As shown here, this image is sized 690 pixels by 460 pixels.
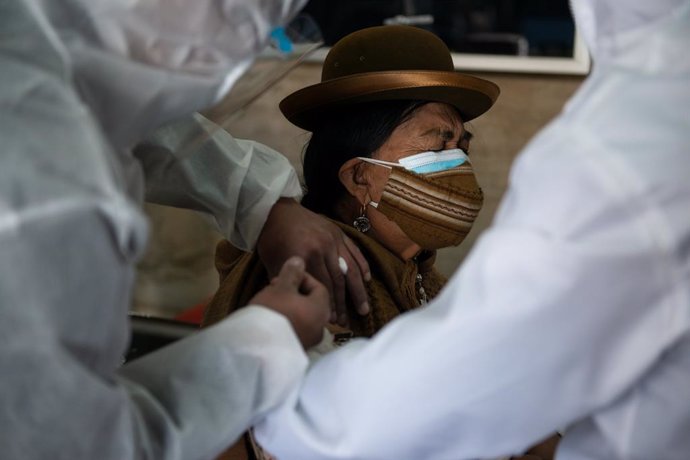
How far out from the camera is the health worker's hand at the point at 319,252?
4.90 feet

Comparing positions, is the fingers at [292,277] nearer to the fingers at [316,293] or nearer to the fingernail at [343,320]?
the fingers at [316,293]

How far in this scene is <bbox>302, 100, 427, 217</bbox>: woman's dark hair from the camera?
6.00 ft

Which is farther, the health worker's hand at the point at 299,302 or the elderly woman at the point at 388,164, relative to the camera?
the elderly woman at the point at 388,164

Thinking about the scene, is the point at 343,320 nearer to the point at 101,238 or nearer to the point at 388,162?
the point at 388,162

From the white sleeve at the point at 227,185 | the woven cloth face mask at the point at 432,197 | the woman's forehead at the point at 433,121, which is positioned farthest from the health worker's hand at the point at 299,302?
the woman's forehead at the point at 433,121

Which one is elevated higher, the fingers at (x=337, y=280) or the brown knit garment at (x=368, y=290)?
the fingers at (x=337, y=280)

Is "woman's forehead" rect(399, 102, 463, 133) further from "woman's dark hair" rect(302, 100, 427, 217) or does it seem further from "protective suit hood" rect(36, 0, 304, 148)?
"protective suit hood" rect(36, 0, 304, 148)

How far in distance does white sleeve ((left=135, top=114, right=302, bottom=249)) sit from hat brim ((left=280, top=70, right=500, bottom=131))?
231mm

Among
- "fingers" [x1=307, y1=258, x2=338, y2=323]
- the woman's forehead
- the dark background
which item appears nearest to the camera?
"fingers" [x1=307, y1=258, x2=338, y2=323]

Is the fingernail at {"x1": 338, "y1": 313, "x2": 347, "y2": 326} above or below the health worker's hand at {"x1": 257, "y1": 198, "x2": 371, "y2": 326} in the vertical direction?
below

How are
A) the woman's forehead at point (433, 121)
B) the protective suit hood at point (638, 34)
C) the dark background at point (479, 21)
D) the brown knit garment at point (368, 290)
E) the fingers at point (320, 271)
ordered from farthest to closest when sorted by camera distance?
1. the dark background at point (479, 21)
2. the woman's forehead at point (433, 121)
3. the brown knit garment at point (368, 290)
4. the fingers at point (320, 271)
5. the protective suit hood at point (638, 34)

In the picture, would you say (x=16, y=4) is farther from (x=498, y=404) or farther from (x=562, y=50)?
(x=562, y=50)

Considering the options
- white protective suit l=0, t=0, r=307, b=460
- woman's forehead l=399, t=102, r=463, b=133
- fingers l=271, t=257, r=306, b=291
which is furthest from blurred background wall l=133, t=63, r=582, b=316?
white protective suit l=0, t=0, r=307, b=460

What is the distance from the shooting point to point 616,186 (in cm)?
88
